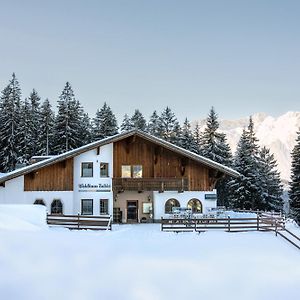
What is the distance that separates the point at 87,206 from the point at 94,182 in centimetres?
174

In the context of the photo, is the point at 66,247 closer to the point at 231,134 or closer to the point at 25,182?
the point at 25,182

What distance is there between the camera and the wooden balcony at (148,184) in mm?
29203

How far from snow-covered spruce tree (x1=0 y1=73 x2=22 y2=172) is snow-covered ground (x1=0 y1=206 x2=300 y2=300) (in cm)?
2859

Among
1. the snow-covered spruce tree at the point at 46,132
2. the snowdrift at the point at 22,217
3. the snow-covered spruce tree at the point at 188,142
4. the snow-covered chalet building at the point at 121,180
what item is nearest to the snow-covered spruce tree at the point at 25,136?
the snow-covered spruce tree at the point at 46,132

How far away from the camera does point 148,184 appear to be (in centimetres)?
2930

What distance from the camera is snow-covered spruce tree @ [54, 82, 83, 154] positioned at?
48875 millimetres

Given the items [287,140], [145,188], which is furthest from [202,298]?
[287,140]

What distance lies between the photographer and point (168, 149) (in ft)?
98.4

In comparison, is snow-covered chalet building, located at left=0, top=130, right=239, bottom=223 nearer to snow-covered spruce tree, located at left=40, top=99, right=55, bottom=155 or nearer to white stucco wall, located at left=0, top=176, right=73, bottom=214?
white stucco wall, located at left=0, top=176, right=73, bottom=214

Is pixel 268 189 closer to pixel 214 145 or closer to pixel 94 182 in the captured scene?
pixel 214 145

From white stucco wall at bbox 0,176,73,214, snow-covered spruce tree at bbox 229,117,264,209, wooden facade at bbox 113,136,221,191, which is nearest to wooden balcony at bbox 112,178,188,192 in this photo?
wooden facade at bbox 113,136,221,191

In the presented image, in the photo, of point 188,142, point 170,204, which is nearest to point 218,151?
point 188,142

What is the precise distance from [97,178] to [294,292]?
1803cm

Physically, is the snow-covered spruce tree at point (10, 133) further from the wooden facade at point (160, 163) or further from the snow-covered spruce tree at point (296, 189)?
the snow-covered spruce tree at point (296, 189)
